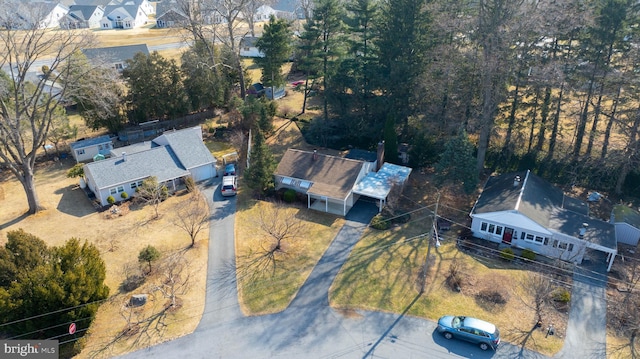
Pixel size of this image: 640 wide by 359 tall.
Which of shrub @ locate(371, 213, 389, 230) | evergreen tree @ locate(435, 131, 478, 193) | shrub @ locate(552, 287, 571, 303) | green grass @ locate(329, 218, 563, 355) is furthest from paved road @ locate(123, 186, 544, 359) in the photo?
evergreen tree @ locate(435, 131, 478, 193)

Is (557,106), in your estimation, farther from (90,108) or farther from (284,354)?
(90,108)

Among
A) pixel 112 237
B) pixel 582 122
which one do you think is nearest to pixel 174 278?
pixel 112 237

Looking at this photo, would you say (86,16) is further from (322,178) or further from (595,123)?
(595,123)

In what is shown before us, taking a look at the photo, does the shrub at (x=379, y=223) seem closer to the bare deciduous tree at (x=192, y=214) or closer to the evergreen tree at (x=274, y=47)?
the bare deciduous tree at (x=192, y=214)

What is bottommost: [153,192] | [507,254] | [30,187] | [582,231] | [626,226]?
[507,254]

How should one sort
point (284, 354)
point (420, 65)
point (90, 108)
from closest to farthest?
point (284, 354) < point (420, 65) < point (90, 108)

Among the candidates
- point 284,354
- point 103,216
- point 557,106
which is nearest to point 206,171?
point 103,216

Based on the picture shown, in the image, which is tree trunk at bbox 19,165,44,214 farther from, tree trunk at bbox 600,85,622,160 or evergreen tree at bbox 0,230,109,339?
tree trunk at bbox 600,85,622,160
